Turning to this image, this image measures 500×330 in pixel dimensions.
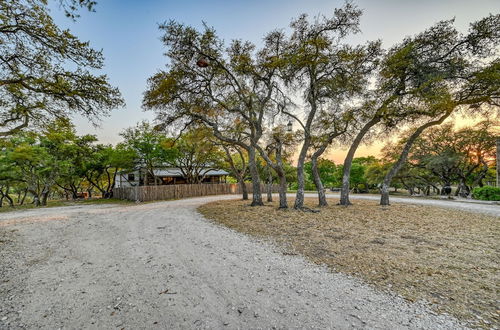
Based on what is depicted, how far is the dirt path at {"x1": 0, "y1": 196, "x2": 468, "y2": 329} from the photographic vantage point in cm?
212

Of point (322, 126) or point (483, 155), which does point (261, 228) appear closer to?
point (322, 126)

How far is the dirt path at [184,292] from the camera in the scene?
83.4 inches

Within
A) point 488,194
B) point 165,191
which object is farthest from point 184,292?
point 488,194

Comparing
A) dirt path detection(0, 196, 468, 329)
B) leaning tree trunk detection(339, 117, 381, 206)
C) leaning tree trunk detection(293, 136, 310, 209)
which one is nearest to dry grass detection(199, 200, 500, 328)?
dirt path detection(0, 196, 468, 329)

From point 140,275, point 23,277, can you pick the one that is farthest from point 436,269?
point 23,277

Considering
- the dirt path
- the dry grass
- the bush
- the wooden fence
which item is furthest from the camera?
the wooden fence

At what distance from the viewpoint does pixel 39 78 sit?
5441 mm

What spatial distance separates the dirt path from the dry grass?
0.43 metres

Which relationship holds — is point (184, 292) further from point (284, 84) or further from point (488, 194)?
point (488, 194)

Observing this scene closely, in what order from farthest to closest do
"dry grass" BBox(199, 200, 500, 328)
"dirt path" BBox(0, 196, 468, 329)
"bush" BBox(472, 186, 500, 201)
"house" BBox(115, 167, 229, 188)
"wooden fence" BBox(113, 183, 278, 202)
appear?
"house" BBox(115, 167, 229, 188) → "wooden fence" BBox(113, 183, 278, 202) → "bush" BBox(472, 186, 500, 201) → "dry grass" BBox(199, 200, 500, 328) → "dirt path" BBox(0, 196, 468, 329)

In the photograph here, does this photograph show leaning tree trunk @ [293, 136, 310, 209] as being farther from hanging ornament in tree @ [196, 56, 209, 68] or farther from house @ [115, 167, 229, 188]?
house @ [115, 167, 229, 188]

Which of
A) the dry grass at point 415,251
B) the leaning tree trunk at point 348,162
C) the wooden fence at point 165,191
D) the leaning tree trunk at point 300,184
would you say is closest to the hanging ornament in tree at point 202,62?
the leaning tree trunk at point 300,184

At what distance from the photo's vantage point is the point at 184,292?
2668 mm

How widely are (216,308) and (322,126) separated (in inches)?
410
